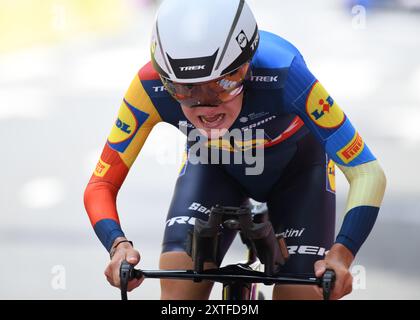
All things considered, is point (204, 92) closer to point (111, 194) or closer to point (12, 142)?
point (111, 194)

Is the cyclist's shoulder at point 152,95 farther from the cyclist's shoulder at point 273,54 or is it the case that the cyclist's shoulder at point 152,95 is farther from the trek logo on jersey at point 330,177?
the trek logo on jersey at point 330,177

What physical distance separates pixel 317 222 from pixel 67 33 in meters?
6.50

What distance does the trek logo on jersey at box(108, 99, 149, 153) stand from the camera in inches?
165

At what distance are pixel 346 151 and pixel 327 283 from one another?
690 millimetres

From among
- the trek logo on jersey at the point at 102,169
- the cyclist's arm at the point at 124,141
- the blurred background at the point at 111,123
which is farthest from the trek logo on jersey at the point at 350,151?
the blurred background at the point at 111,123

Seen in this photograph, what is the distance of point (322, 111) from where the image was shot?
13.2 feet

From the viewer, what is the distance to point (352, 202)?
12.7ft

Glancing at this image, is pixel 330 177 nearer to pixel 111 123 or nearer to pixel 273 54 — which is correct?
pixel 273 54

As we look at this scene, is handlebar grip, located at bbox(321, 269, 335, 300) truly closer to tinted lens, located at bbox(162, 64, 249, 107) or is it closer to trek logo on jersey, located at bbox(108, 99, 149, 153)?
tinted lens, located at bbox(162, 64, 249, 107)

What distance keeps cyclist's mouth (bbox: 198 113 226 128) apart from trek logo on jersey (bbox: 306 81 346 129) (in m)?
0.36

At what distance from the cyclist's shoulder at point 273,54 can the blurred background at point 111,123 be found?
4.87ft

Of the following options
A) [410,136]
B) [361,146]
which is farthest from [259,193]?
[410,136]

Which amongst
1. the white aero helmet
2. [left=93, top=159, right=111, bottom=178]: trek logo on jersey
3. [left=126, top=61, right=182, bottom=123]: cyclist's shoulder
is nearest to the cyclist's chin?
the white aero helmet

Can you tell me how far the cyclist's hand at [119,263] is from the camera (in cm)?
368
